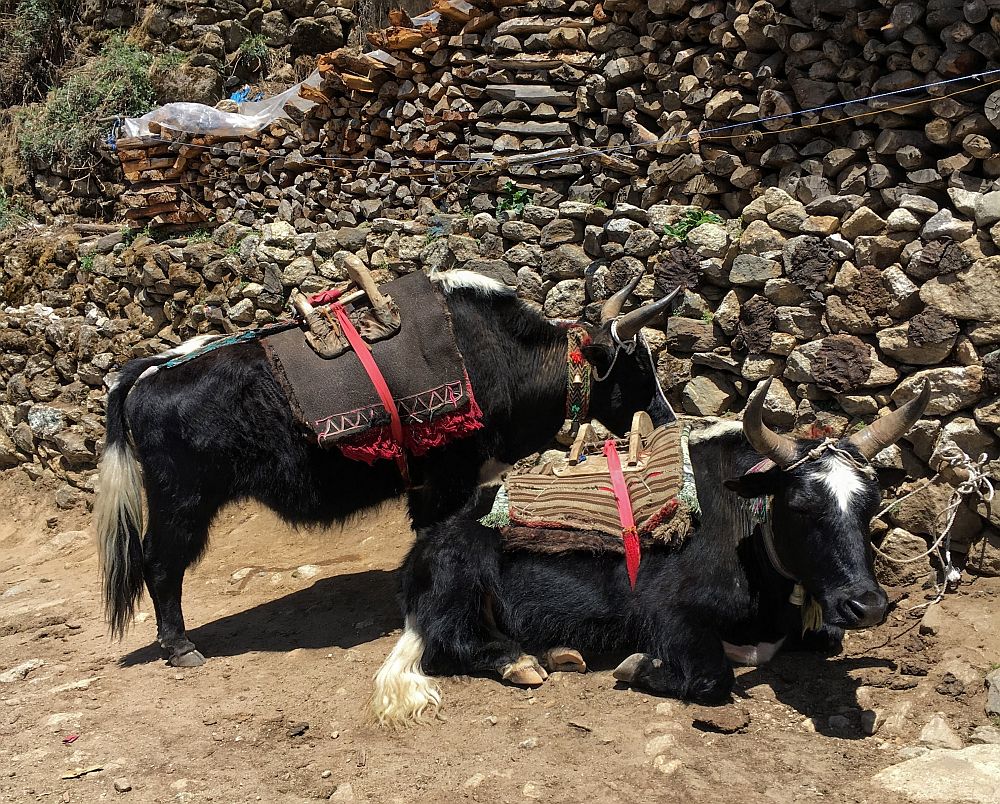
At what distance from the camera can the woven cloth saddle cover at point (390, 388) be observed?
138 inches

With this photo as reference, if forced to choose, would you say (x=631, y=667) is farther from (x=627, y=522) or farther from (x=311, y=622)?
(x=311, y=622)

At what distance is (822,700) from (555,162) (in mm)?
3047

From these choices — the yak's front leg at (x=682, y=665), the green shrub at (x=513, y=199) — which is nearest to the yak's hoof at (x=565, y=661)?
the yak's front leg at (x=682, y=665)

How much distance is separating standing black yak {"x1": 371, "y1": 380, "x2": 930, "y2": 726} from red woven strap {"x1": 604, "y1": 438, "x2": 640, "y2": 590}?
0.16 feet

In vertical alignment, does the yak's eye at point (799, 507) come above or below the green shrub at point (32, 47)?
below

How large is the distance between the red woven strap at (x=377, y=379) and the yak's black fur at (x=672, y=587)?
14.9 inches

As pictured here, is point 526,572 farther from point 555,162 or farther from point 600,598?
point 555,162

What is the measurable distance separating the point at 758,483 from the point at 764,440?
0.54 ft

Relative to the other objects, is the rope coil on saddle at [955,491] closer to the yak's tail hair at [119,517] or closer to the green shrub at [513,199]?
the green shrub at [513,199]

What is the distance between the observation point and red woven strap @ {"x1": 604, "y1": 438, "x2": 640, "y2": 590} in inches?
121

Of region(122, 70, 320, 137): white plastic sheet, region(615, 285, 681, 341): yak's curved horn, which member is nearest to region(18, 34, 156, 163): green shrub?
region(122, 70, 320, 137): white plastic sheet

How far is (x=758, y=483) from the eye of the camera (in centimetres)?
279

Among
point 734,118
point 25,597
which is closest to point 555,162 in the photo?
point 734,118

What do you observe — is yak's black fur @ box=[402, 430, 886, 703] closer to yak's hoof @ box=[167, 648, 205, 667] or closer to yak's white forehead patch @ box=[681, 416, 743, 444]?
yak's white forehead patch @ box=[681, 416, 743, 444]
